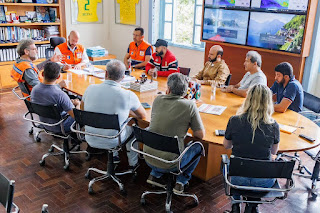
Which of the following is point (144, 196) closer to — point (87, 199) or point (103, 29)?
point (87, 199)

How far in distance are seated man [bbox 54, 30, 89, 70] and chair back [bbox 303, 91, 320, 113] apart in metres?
3.67

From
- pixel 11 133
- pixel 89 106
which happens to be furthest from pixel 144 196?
pixel 11 133

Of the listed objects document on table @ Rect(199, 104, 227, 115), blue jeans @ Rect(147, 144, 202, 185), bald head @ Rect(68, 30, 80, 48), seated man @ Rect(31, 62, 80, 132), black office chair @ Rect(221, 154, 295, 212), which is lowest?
blue jeans @ Rect(147, 144, 202, 185)

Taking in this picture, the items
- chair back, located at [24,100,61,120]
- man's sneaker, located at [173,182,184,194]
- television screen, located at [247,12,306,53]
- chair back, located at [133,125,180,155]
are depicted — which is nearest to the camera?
chair back, located at [133,125,180,155]

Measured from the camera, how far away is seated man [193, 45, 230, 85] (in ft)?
16.4

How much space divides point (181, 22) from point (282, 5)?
9.06ft

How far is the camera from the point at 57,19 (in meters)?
8.05

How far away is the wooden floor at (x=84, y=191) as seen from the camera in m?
3.37

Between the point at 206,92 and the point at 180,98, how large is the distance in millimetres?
1541

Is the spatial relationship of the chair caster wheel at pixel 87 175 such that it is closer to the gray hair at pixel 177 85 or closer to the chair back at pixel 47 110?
the chair back at pixel 47 110

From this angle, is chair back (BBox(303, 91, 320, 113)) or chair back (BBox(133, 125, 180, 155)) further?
chair back (BBox(303, 91, 320, 113))

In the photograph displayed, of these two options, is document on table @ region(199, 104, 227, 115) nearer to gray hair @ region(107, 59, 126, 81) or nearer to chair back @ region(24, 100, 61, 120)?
gray hair @ region(107, 59, 126, 81)

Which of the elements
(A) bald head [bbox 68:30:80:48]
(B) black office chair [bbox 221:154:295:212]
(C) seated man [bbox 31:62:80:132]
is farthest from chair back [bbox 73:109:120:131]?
(A) bald head [bbox 68:30:80:48]

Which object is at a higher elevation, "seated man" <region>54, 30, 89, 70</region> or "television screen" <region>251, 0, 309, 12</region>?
"television screen" <region>251, 0, 309, 12</region>
